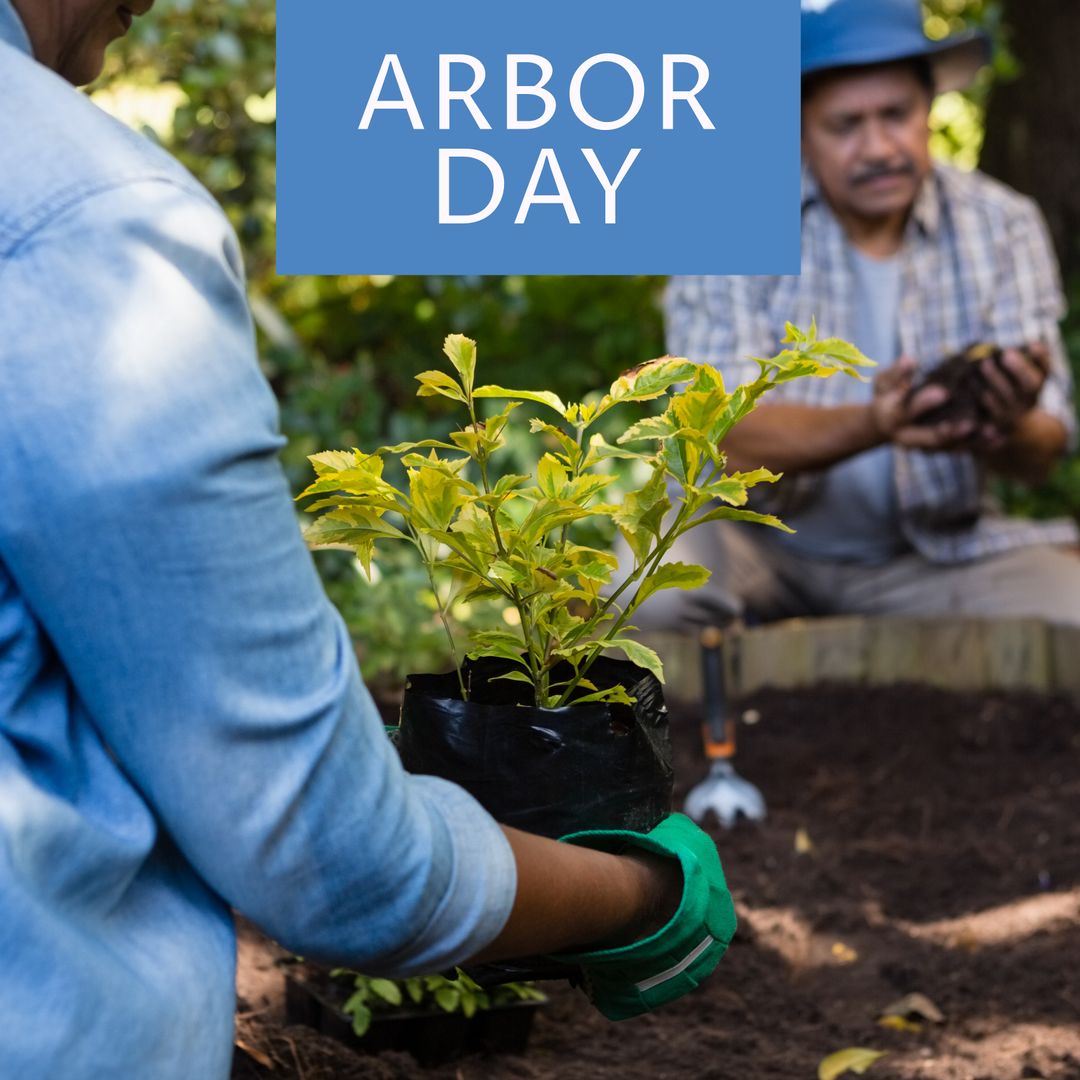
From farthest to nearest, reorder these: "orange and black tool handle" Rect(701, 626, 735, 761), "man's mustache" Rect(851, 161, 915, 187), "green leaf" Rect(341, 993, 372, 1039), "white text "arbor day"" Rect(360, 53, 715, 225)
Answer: "man's mustache" Rect(851, 161, 915, 187) < "orange and black tool handle" Rect(701, 626, 735, 761) < "green leaf" Rect(341, 993, 372, 1039) < "white text "arbor day"" Rect(360, 53, 715, 225)

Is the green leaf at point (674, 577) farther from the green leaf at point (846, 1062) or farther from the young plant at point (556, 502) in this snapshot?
the green leaf at point (846, 1062)

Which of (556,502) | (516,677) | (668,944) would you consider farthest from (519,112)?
(668,944)

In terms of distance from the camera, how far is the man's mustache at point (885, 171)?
12.5 feet

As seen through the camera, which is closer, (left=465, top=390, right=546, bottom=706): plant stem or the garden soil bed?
(left=465, top=390, right=546, bottom=706): plant stem

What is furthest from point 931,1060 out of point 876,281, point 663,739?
point 876,281

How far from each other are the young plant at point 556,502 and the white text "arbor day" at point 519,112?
12.0 inches

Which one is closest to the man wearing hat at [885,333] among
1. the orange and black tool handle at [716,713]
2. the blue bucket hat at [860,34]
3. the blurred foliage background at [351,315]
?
the blue bucket hat at [860,34]

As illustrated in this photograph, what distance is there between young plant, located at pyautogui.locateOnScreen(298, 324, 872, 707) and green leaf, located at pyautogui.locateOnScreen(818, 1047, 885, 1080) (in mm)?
837

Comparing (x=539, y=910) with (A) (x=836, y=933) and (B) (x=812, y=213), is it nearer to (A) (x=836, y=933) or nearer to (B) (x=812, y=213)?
(A) (x=836, y=933)

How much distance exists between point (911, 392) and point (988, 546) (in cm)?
77

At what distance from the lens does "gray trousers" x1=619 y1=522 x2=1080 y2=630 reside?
3.87 metres

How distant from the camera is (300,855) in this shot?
0.93 metres

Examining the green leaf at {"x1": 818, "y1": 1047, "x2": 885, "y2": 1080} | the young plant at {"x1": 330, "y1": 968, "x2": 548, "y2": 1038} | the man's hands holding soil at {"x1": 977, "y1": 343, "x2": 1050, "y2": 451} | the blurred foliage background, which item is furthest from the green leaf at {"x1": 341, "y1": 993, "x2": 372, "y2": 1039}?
the man's hands holding soil at {"x1": 977, "y1": 343, "x2": 1050, "y2": 451}

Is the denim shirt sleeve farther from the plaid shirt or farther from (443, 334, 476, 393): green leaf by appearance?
the plaid shirt
